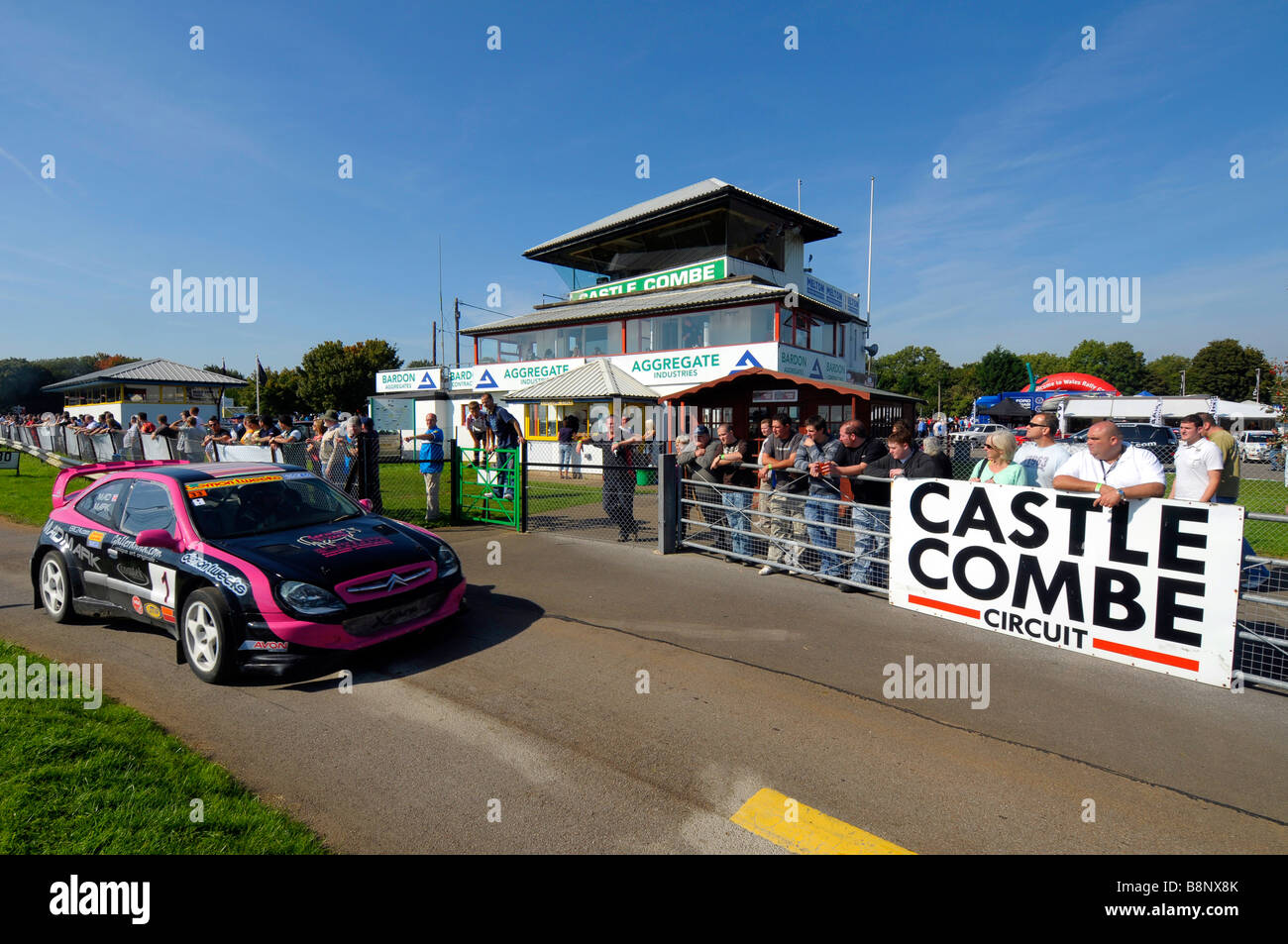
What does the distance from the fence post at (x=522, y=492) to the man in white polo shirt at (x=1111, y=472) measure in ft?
23.8

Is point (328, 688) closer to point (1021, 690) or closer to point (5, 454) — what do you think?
point (1021, 690)

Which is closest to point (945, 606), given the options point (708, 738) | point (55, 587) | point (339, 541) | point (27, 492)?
point (708, 738)

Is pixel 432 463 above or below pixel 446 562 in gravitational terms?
above

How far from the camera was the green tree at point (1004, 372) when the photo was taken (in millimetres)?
89062

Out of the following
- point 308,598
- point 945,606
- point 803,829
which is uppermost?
point 308,598

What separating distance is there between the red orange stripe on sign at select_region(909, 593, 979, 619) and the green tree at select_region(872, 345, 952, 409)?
8978 centimetres

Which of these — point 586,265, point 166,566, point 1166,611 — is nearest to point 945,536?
point 1166,611

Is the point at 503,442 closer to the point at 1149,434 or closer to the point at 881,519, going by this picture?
the point at 881,519

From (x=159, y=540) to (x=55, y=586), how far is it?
7.32 ft

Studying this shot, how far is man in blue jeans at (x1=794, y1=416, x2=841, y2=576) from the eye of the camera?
744 centimetres

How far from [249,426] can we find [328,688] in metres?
11.2

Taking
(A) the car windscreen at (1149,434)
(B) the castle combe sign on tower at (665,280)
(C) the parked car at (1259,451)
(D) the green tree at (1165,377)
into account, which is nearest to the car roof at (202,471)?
(B) the castle combe sign on tower at (665,280)

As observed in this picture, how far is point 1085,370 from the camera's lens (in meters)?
105
